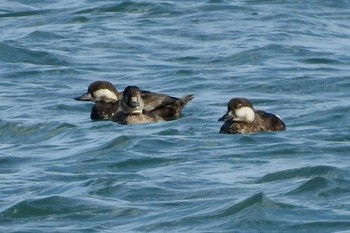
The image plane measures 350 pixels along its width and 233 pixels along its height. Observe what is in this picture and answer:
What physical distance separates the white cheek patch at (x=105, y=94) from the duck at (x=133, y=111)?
1.89 ft

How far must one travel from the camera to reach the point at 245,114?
16.6 m

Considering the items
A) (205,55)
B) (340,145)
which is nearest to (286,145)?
(340,145)

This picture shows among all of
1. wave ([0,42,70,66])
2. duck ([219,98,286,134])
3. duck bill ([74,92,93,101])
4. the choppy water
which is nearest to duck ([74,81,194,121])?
duck bill ([74,92,93,101])

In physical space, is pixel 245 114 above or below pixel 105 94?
above

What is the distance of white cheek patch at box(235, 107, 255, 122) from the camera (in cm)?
1662

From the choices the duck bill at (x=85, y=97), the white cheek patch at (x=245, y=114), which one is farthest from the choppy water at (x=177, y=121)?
the white cheek patch at (x=245, y=114)

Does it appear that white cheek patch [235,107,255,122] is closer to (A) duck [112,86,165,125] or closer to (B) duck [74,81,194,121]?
(B) duck [74,81,194,121]

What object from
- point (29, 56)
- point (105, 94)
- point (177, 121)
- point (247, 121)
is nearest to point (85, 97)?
point (105, 94)

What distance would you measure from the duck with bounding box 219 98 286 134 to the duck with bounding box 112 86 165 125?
1299 mm

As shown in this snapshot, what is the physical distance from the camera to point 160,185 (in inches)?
561

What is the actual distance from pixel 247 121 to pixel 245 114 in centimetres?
9

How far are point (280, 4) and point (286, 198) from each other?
45.2 ft

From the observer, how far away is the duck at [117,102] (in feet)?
59.0

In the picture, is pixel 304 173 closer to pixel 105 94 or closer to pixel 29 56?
pixel 105 94
